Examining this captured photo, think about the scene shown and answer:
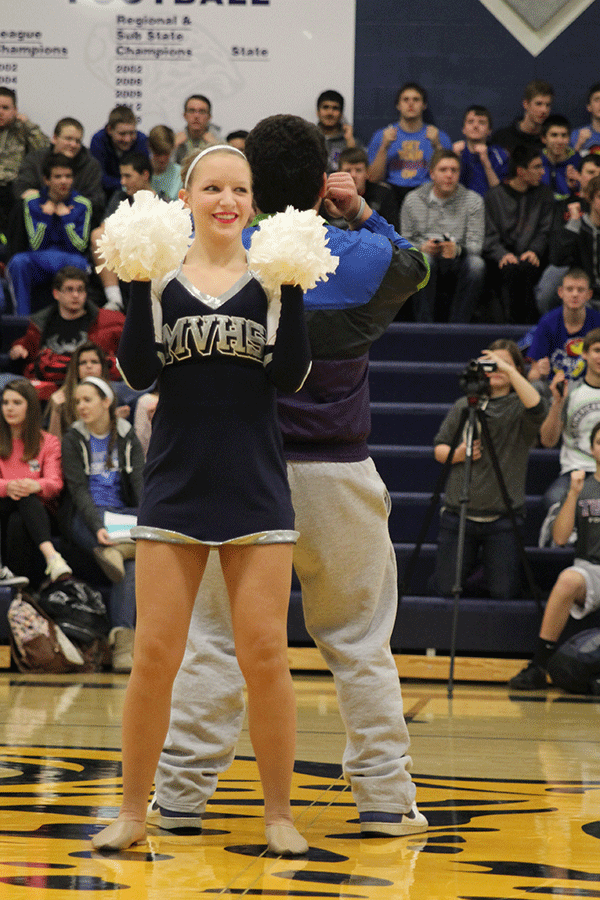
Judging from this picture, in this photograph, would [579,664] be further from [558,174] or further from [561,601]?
[558,174]

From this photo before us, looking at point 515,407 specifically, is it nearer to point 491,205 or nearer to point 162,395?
point 491,205

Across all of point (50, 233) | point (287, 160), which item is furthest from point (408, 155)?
point (287, 160)

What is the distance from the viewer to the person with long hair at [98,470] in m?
5.95

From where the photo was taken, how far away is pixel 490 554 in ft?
19.0

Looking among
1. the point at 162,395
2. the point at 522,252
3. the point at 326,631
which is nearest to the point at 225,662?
the point at 326,631

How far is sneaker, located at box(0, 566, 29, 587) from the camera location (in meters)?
5.66

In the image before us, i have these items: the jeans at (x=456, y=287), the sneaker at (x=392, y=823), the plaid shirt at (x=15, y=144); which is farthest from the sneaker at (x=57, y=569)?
the plaid shirt at (x=15, y=144)

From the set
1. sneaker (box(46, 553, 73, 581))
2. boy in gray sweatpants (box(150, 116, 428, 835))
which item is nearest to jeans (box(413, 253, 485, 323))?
sneaker (box(46, 553, 73, 581))

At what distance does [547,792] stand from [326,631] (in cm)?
88

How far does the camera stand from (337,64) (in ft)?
30.1

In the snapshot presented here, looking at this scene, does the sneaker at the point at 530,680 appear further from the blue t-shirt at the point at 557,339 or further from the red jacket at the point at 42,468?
the red jacket at the point at 42,468

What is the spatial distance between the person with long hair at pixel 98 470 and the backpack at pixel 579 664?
2.09 metres

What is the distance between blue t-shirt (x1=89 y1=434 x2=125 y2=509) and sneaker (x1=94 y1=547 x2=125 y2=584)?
1.07ft

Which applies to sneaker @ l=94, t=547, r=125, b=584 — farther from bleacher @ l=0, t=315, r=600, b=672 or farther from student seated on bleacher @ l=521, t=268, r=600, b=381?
student seated on bleacher @ l=521, t=268, r=600, b=381
